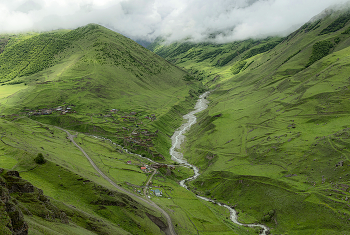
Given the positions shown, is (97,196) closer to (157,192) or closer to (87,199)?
(87,199)

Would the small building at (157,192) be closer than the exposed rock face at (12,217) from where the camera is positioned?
No

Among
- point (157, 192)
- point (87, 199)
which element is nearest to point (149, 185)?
point (157, 192)

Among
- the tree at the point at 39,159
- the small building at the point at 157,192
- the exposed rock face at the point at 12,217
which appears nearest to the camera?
the exposed rock face at the point at 12,217

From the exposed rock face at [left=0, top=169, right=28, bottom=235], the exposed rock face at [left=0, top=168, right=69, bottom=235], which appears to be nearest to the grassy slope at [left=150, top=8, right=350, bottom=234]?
the exposed rock face at [left=0, top=168, right=69, bottom=235]

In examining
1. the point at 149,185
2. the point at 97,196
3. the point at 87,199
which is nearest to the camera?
the point at 87,199

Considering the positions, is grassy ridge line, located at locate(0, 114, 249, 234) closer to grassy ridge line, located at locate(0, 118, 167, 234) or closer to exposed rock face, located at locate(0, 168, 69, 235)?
grassy ridge line, located at locate(0, 118, 167, 234)

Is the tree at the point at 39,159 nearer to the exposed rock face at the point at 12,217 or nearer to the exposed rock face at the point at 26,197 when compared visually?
the exposed rock face at the point at 26,197

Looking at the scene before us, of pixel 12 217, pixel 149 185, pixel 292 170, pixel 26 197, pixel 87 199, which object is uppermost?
pixel 12 217

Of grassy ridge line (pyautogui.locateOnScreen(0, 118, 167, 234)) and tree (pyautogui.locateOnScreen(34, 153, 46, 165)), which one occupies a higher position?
tree (pyautogui.locateOnScreen(34, 153, 46, 165))

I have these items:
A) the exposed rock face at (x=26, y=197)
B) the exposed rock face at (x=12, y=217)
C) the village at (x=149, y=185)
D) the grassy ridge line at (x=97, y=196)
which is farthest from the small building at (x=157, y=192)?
the exposed rock face at (x=12, y=217)

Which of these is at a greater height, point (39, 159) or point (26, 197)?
point (39, 159)

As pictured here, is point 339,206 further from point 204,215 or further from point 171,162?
point 171,162
